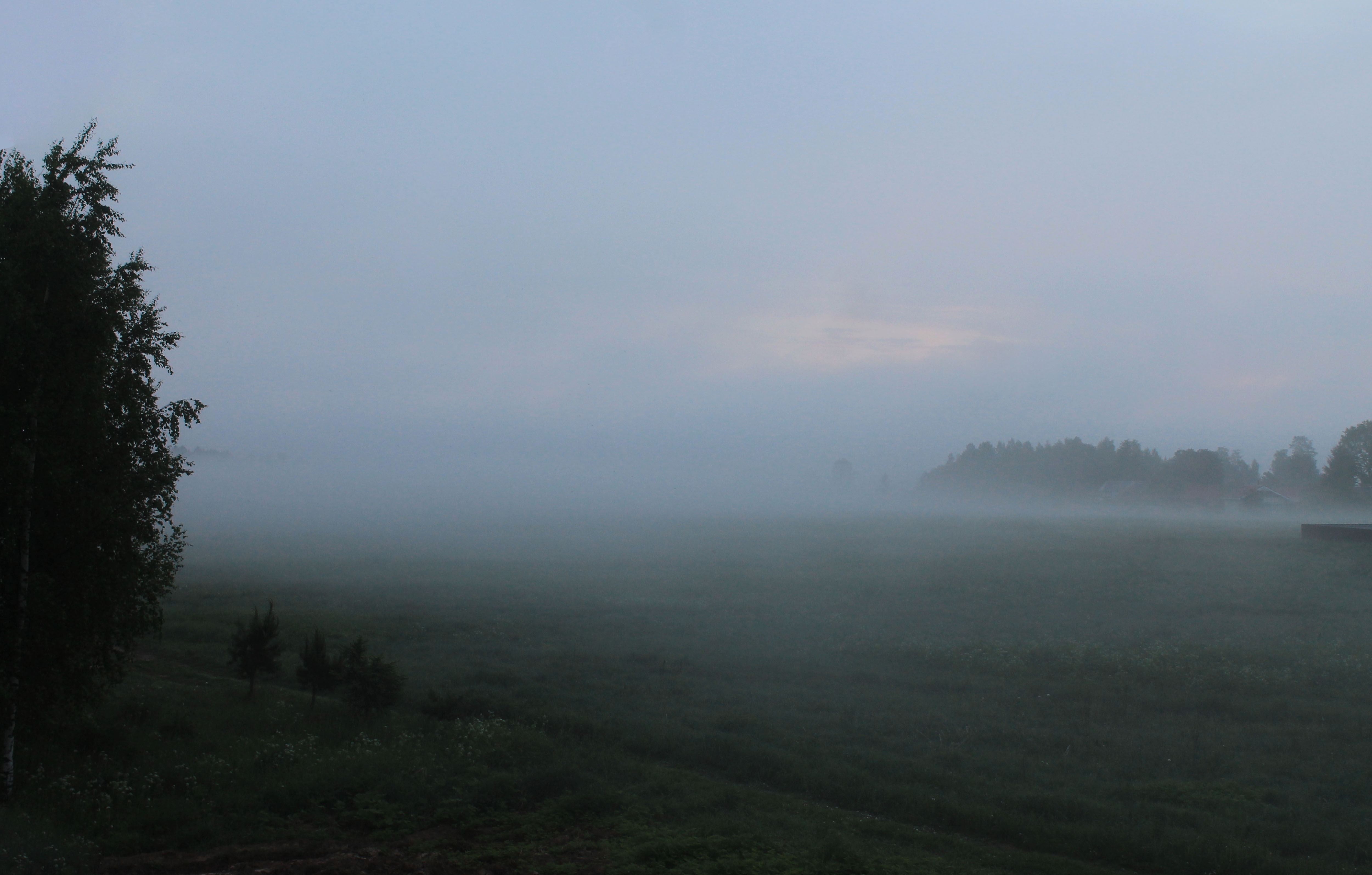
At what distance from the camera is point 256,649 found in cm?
1792

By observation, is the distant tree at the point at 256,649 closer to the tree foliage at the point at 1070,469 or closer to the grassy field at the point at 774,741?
the grassy field at the point at 774,741

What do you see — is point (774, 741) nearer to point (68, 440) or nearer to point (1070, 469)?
point (68, 440)

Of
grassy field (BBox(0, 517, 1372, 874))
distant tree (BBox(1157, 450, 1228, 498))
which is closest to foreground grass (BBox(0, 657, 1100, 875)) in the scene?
grassy field (BBox(0, 517, 1372, 874))

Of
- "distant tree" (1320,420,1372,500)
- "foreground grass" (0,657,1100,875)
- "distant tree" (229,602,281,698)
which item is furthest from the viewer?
"distant tree" (1320,420,1372,500)

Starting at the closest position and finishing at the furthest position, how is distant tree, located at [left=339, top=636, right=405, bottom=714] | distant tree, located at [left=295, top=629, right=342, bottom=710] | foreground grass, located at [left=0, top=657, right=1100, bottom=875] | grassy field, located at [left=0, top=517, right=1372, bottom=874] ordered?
1. foreground grass, located at [left=0, top=657, right=1100, bottom=875]
2. grassy field, located at [left=0, top=517, right=1372, bottom=874]
3. distant tree, located at [left=339, top=636, right=405, bottom=714]
4. distant tree, located at [left=295, top=629, right=342, bottom=710]

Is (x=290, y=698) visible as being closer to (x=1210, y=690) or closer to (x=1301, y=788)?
(x=1301, y=788)

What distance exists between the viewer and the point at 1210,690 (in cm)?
2038

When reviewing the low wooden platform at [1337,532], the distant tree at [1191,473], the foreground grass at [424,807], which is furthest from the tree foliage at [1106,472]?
the foreground grass at [424,807]

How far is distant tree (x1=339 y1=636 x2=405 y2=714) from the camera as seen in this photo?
54.2 feet

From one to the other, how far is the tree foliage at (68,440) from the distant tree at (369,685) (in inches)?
177

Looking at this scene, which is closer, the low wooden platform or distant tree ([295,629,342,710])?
distant tree ([295,629,342,710])

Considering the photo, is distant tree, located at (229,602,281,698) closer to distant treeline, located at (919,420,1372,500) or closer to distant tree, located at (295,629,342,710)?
distant tree, located at (295,629,342,710)

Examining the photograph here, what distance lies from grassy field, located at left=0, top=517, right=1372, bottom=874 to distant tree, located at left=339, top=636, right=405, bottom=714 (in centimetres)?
37

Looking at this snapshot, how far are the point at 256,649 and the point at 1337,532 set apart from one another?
184ft
